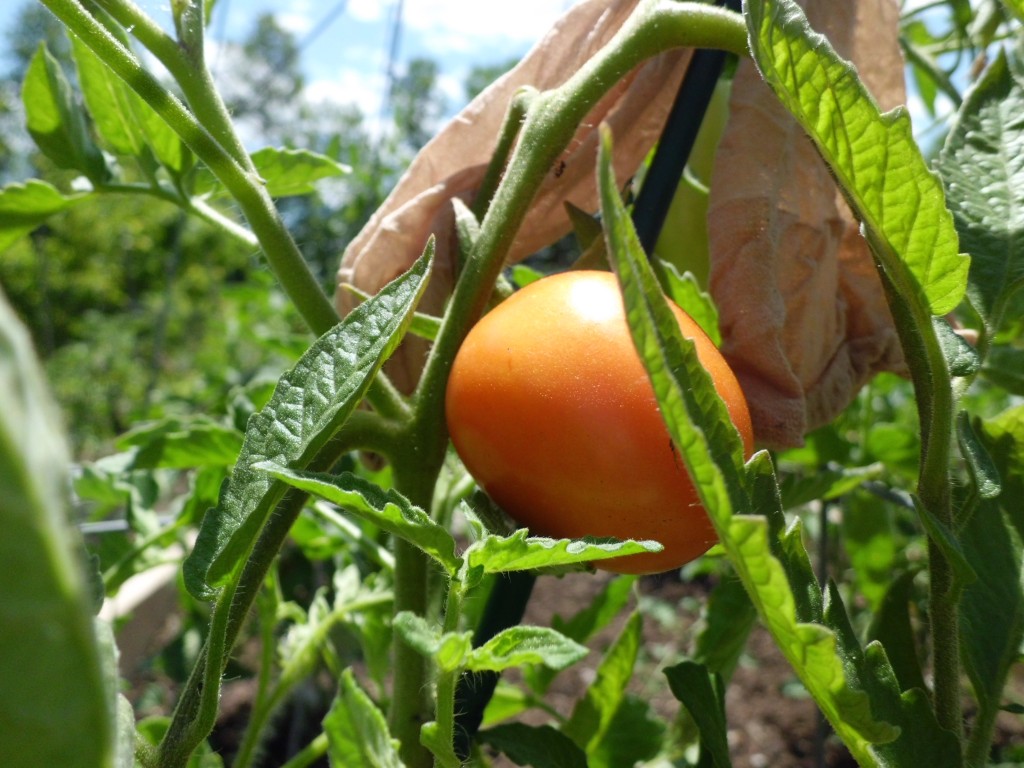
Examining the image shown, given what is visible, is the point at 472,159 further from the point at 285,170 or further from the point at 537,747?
the point at 537,747

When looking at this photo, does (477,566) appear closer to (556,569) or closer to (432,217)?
(556,569)

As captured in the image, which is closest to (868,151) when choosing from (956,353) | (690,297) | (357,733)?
(956,353)

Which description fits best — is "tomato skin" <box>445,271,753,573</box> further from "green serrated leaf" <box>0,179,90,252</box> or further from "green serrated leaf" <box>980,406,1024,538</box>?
"green serrated leaf" <box>0,179,90,252</box>

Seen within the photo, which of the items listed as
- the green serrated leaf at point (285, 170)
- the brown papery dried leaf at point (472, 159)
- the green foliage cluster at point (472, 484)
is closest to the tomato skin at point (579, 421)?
the green foliage cluster at point (472, 484)

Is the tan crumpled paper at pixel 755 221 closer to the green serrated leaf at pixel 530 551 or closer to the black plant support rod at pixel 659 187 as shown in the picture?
the black plant support rod at pixel 659 187

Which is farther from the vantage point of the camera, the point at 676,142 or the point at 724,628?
the point at 724,628

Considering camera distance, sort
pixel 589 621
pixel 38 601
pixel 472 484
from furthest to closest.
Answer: pixel 589 621 → pixel 472 484 → pixel 38 601

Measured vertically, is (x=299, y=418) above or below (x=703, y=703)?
above
